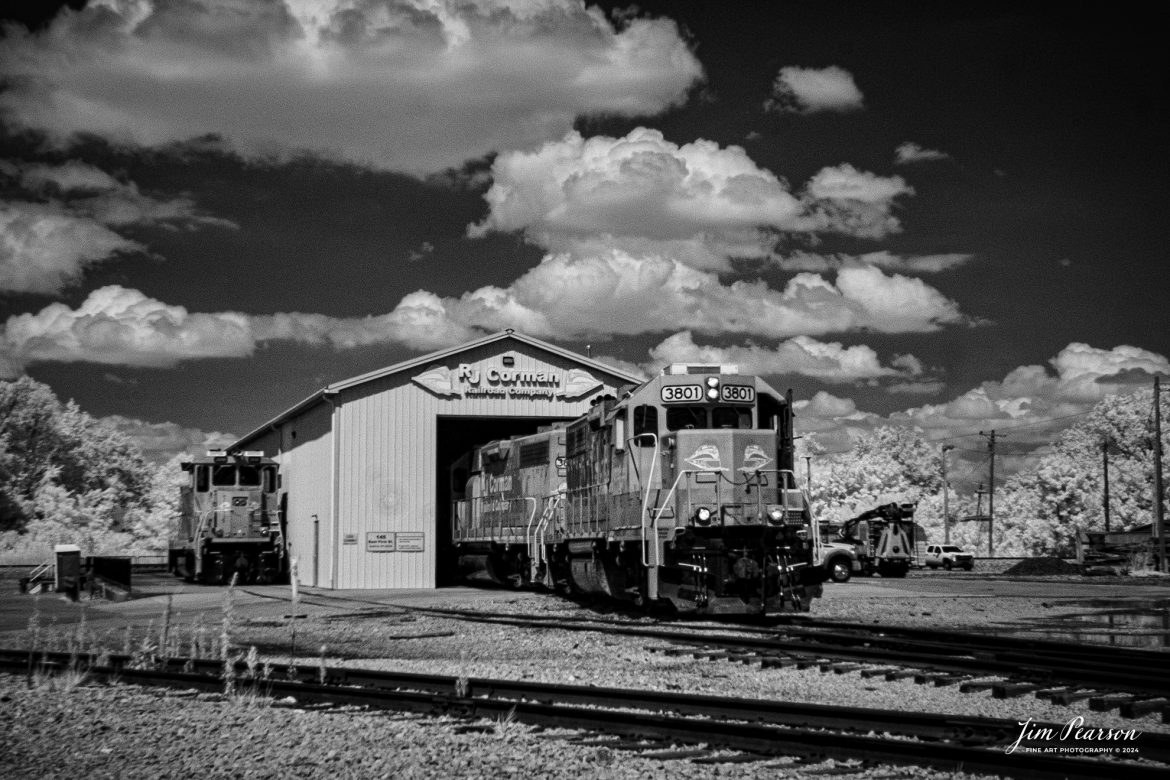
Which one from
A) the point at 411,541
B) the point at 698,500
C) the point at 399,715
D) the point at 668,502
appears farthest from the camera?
the point at 411,541

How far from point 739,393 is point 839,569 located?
69.1 ft

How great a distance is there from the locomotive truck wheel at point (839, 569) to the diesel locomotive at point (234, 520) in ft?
60.1

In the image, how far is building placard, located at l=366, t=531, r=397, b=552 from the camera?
104 feet

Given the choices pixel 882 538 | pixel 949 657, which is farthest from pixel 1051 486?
pixel 949 657

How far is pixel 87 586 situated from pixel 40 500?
52096mm

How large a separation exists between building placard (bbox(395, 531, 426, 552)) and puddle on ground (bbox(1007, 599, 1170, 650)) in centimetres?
1720

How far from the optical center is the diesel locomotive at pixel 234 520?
1411 inches

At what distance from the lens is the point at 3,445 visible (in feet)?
232

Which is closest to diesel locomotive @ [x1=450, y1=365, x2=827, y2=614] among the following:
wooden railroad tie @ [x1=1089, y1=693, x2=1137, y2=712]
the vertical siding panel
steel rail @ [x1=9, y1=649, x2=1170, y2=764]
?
steel rail @ [x1=9, y1=649, x2=1170, y2=764]

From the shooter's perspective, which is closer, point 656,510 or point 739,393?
point 656,510

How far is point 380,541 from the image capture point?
31844 mm

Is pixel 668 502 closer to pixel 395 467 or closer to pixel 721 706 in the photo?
pixel 721 706

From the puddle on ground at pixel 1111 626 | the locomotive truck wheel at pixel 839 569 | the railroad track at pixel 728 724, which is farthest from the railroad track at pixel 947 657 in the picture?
the locomotive truck wheel at pixel 839 569

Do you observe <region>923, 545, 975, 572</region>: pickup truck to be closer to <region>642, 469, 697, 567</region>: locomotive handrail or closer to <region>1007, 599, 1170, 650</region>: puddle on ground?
<region>1007, 599, 1170, 650</region>: puddle on ground
